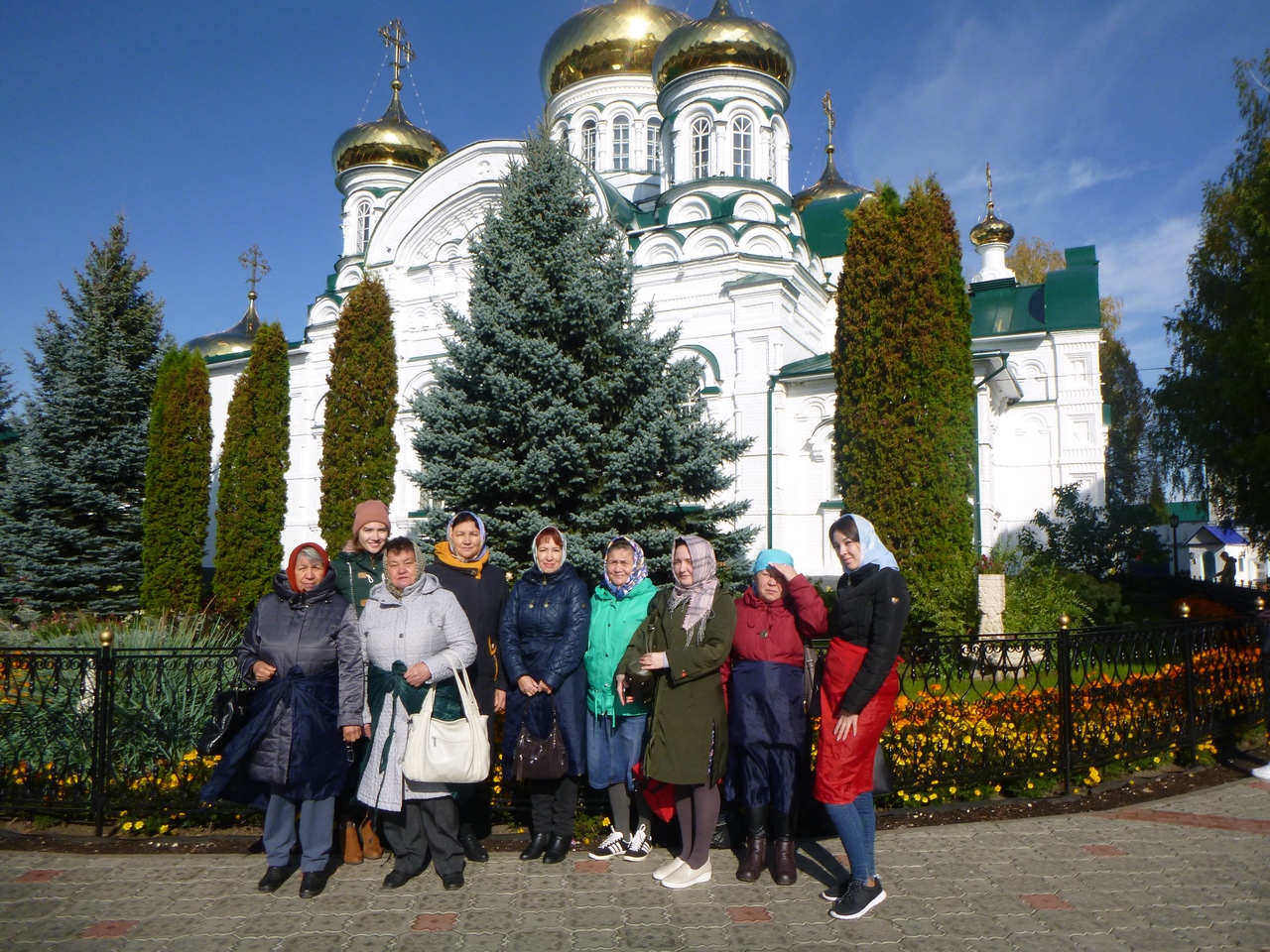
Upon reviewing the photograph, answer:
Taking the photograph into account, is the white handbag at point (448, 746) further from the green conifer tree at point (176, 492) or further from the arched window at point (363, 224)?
the arched window at point (363, 224)

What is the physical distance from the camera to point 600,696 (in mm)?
4016

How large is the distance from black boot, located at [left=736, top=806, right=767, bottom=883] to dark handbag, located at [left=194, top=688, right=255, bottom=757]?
2248mm

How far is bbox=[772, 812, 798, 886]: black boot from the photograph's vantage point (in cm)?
373

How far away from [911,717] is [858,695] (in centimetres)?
195

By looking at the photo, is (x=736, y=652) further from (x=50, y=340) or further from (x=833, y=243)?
(x=833, y=243)

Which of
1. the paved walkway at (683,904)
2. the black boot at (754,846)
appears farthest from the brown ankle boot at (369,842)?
the black boot at (754,846)

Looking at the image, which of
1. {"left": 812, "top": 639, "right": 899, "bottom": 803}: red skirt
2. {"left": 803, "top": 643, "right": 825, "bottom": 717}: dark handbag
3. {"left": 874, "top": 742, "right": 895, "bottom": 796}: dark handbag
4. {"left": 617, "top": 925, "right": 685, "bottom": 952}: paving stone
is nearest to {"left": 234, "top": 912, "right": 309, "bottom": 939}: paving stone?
{"left": 617, "top": 925, "right": 685, "bottom": 952}: paving stone

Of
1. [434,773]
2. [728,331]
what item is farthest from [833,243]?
[434,773]

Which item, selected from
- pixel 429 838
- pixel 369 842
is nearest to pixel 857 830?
pixel 429 838

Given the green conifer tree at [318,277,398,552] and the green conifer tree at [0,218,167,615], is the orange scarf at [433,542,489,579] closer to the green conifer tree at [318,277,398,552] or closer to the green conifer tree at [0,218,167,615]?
the green conifer tree at [318,277,398,552]

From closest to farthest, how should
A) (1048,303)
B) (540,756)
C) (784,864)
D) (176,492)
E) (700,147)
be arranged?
(784,864) → (540,756) → (176,492) → (1048,303) → (700,147)

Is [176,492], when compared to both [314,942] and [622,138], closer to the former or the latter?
[314,942]

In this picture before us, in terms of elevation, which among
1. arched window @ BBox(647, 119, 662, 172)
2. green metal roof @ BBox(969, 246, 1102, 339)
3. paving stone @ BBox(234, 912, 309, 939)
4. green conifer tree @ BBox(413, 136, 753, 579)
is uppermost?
arched window @ BBox(647, 119, 662, 172)

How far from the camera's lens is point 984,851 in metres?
4.16
